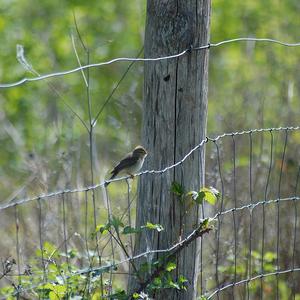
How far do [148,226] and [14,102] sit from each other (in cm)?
852

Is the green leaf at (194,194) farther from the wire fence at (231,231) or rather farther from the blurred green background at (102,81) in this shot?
the blurred green background at (102,81)

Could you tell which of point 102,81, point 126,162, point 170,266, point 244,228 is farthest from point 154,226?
point 102,81

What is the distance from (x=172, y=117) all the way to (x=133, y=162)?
1.07m

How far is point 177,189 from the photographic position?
196 inches

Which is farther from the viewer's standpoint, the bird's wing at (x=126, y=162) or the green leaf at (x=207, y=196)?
the bird's wing at (x=126, y=162)

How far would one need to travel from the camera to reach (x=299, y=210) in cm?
803

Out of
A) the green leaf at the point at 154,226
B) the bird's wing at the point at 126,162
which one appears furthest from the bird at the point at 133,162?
the green leaf at the point at 154,226

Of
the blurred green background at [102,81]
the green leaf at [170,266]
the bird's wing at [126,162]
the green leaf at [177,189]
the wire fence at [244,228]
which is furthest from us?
the blurred green background at [102,81]

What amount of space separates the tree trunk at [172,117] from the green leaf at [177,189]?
0.07 ft

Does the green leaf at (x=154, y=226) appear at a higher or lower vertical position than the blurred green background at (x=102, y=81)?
lower

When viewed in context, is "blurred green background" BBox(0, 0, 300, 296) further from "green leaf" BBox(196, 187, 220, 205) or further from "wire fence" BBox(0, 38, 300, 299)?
"green leaf" BBox(196, 187, 220, 205)

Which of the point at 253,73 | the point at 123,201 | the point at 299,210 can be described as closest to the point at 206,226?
the point at 123,201

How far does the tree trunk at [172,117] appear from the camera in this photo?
4.95 m

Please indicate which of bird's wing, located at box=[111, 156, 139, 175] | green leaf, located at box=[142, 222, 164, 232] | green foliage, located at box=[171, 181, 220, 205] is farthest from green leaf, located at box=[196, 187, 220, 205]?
bird's wing, located at box=[111, 156, 139, 175]
